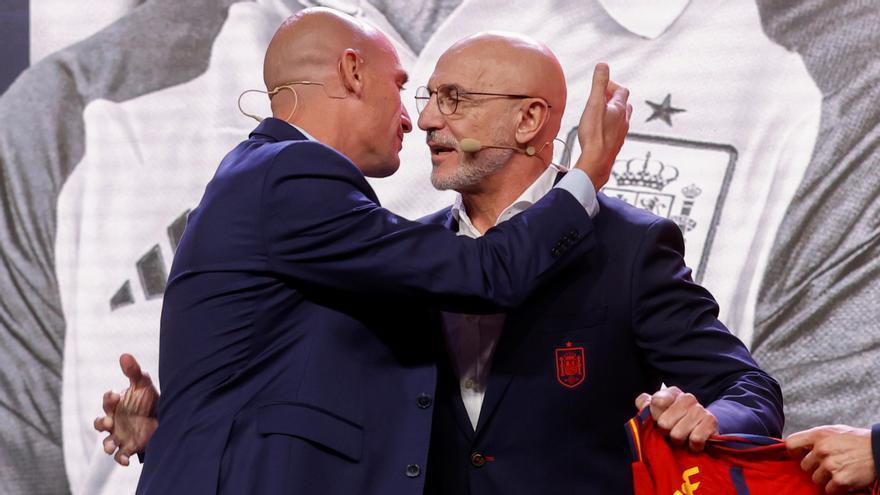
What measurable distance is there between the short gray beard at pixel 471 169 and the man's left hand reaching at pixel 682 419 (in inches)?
26.6

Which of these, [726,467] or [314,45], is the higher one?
[314,45]

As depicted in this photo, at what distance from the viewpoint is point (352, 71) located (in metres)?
2.21

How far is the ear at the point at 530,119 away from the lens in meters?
2.29

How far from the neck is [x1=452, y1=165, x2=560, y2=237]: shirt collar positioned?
0.02 m

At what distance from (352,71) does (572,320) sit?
682mm

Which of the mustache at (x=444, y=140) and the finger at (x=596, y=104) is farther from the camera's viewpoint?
the mustache at (x=444, y=140)

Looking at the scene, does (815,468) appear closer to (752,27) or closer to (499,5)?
(752,27)

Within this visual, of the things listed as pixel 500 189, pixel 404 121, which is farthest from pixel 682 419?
pixel 404 121

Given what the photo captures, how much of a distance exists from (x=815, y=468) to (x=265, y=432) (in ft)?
3.06

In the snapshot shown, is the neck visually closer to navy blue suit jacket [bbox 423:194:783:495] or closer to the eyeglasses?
the eyeglasses

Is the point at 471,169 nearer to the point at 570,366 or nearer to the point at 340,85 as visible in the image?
the point at 340,85

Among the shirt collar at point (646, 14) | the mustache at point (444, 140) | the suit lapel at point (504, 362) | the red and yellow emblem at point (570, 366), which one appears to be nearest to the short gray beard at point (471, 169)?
the mustache at point (444, 140)

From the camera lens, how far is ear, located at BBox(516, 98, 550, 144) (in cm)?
229

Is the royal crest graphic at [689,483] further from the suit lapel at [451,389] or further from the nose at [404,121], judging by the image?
the nose at [404,121]
